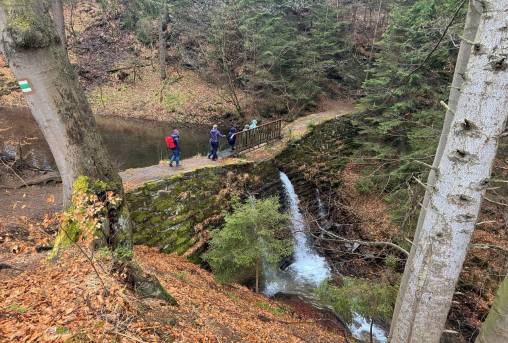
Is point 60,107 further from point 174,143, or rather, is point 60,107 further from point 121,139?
point 121,139

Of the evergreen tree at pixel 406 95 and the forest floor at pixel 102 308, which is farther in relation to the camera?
the evergreen tree at pixel 406 95

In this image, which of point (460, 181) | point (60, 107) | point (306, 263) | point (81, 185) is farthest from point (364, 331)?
point (60, 107)

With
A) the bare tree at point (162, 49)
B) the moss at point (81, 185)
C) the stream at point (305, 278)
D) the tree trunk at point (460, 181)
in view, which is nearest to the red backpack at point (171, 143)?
the stream at point (305, 278)

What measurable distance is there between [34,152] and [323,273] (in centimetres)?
1304

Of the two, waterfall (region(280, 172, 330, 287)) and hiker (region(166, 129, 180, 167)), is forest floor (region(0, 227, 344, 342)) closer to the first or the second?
waterfall (region(280, 172, 330, 287))

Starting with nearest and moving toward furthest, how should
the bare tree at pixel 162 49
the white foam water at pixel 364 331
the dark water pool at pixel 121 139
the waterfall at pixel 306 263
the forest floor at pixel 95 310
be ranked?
the forest floor at pixel 95 310 → the white foam water at pixel 364 331 → the waterfall at pixel 306 263 → the dark water pool at pixel 121 139 → the bare tree at pixel 162 49

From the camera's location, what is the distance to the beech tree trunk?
13.4ft

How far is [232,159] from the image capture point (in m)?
12.3

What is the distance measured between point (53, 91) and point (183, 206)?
6.05 meters

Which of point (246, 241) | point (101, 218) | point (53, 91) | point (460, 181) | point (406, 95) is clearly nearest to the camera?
point (460, 181)

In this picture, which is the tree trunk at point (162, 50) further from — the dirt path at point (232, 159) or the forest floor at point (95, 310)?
the forest floor at point (95, 310)

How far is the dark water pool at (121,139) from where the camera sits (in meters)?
14.7

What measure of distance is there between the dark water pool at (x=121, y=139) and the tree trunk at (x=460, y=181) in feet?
44.5

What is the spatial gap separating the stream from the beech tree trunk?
5433mm
